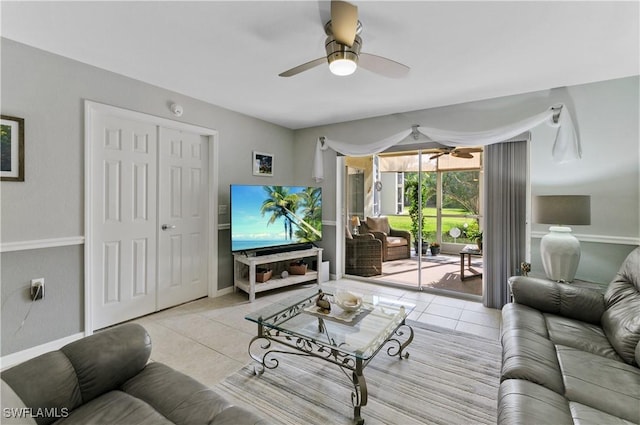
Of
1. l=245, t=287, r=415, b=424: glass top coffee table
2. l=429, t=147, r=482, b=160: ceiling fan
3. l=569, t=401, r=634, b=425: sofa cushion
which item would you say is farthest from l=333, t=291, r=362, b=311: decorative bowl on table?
l=429, t=147, r=482, b=160: ceiling fan

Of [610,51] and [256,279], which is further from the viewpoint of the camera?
[256,279]

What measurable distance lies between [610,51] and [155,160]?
14.0ft

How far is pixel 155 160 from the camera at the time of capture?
10.1 feet

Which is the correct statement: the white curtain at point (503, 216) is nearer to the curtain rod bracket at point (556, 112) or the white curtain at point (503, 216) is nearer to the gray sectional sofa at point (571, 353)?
the curtain rod bracket at point (556, 112)

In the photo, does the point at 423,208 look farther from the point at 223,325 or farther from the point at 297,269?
the point at 223,325

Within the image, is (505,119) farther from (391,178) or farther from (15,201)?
(15,201)

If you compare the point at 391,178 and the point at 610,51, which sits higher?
the point at 610,51

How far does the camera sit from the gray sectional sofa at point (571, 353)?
45.9 inches

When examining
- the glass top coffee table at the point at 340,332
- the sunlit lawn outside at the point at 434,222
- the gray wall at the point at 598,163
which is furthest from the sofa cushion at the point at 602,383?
the sunlit lawn outside at the point at 434,222

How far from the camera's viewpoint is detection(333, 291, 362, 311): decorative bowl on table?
209 cm

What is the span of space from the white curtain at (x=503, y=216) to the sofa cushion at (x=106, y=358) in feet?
11.5

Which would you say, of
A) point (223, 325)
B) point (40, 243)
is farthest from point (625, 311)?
point (40, 243)

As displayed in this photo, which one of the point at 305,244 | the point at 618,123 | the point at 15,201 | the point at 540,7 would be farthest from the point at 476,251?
the point at 15,201

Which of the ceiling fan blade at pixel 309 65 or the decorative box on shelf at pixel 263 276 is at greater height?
the ceiling fan blade at pixel 309 65
